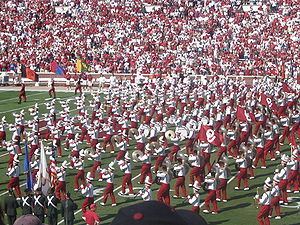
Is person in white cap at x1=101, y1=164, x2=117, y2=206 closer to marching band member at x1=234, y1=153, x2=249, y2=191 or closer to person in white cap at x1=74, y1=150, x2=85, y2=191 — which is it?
person in white cap at x1=74, y1=150, x2=85, y2=191

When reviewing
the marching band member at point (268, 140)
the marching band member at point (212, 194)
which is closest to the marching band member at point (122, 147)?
the marching band member at point (268, 140)

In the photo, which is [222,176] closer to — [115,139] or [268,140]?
[268,140]

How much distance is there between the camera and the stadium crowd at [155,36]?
40.5 m

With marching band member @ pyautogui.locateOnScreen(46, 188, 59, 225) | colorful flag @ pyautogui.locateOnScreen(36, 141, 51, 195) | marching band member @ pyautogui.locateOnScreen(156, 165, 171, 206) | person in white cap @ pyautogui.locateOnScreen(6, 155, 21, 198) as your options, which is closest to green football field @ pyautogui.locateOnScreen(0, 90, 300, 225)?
person in white cap @ pyautogui.locateOnScreen(6, 155, 21, 198)

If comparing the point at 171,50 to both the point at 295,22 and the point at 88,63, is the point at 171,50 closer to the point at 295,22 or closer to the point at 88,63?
the point at 88,63

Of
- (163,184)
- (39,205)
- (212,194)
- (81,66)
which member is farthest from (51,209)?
(81,66)

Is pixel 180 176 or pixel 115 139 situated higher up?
pixel 180 176

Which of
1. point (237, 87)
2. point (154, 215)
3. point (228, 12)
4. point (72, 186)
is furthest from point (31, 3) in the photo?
point (154, 215)

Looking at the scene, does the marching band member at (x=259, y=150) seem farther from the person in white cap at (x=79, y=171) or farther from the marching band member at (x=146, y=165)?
the person in white cap at (x=79, y=171)

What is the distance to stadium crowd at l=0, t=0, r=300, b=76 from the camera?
40531mm

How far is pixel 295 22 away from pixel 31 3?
16881mm

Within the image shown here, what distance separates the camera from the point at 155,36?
4478 centimetres

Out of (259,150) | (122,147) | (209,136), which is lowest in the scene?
(259,150)

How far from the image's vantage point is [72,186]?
18.2 meters
